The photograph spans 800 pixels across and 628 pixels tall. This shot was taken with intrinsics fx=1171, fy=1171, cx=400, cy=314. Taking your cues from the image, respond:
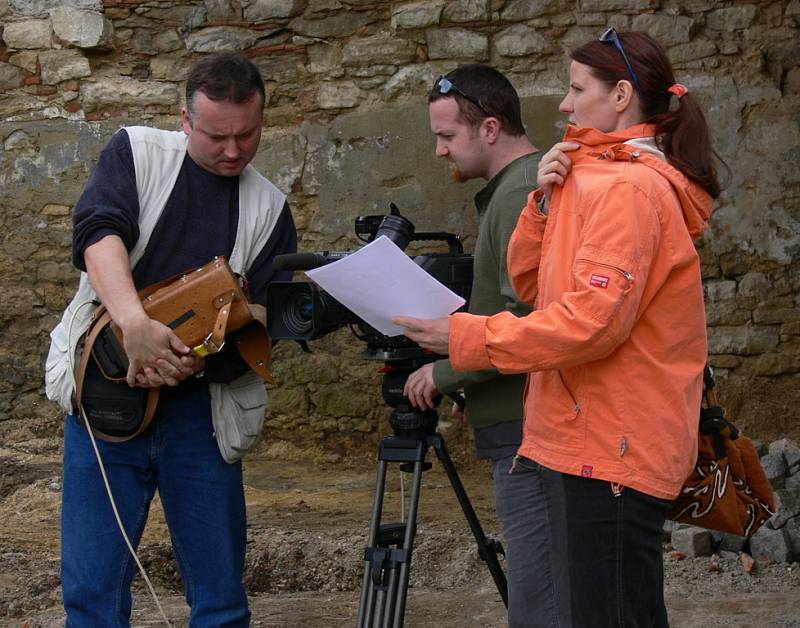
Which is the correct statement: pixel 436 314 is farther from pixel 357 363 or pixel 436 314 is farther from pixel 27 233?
pixel 27 233

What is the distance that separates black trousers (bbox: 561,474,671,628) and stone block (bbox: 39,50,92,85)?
15.5ft

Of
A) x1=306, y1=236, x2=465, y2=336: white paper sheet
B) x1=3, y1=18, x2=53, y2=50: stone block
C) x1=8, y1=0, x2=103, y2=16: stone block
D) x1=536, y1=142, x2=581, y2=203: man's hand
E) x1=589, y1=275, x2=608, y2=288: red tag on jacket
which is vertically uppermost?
x1=8, y1=0, x2=103, y2=16: stone block

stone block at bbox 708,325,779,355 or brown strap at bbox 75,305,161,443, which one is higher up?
brown strap at bbox 75,305,161,443

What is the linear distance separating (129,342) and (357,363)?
342 centimetres

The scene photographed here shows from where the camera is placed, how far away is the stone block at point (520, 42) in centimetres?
579

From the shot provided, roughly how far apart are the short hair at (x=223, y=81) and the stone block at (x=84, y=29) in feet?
11.4

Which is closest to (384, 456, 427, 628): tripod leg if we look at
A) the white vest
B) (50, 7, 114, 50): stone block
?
the white vest

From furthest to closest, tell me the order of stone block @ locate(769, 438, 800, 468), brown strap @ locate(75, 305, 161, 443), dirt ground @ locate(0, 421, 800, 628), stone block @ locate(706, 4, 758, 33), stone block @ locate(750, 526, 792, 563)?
stone block @ locate(706, 4, 758, 33) → stone block @ locate(769, 438, 800, 468) → stone block @ locate(750, 526, 792, 563) → dirt ground @ locate(0, 421, 800, 628) → brown strap @ locate(75, 305, 161, 443)

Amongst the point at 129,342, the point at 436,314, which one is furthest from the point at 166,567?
the point at 436,314

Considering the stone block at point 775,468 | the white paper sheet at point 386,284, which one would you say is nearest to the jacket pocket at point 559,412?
the white paper sheet at point 386,284

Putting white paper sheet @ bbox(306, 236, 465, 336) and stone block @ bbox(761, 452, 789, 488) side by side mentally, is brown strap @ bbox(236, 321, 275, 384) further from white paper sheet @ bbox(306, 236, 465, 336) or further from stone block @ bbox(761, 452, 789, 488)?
stone block @ bbox(761, 452, 789, 488)

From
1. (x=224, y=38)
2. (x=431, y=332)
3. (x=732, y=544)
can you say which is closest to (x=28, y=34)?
(x=224, y=38)

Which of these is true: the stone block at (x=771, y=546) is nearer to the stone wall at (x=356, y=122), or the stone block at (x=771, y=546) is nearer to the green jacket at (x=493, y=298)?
the stone wall at (x=356, y=122)

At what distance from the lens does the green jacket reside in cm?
268
